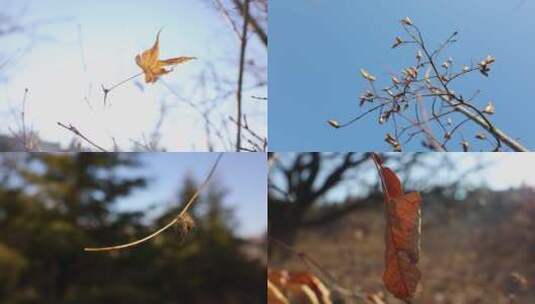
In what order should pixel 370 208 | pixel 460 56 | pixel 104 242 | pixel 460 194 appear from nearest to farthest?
pixel 460 56 < pixel 104 242 < pixel 460 194 < pixel 370 208

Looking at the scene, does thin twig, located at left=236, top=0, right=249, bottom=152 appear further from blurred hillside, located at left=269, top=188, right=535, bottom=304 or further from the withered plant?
blurred hillside, located at left=269, top=188, right=535, bottom=304

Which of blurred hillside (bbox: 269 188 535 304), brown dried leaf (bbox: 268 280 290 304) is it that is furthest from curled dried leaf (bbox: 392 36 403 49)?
blurred hillside (bbox: 269 188 535 304)

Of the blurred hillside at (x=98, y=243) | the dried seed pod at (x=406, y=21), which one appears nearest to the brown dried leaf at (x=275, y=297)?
the dried seed pod at (x=406, y=21)

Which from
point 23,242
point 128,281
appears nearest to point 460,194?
point 128,281

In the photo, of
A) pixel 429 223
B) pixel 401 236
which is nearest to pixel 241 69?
pixel 401 236

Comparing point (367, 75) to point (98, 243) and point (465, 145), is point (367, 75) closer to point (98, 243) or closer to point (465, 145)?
point (465, 145)

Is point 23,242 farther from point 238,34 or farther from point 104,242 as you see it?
point 238,34
